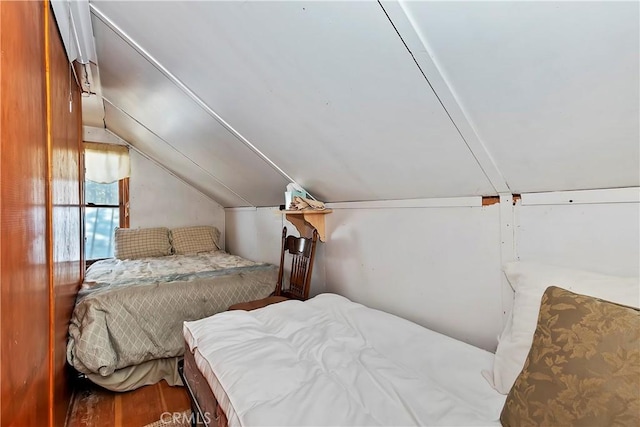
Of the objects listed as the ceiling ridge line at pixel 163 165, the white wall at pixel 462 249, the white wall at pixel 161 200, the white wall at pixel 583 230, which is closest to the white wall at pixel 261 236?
the white wall at pixel 462 249

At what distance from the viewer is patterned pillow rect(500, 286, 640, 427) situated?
0.58 m

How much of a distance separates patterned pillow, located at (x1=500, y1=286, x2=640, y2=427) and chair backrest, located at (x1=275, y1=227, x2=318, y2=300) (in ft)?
4.81

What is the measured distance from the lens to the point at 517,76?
2.72 ft

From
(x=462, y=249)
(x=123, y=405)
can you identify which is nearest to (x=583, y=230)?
(x=462, y=249)

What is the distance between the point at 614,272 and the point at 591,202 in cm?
23

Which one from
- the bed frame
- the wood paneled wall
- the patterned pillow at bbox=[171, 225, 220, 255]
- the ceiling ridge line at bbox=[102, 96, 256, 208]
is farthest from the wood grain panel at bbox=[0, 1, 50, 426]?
the patterned pillow at bbox=[171, 225, 220, 255]

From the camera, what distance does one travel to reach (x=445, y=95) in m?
0.98

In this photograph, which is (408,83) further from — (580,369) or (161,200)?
(161,200)

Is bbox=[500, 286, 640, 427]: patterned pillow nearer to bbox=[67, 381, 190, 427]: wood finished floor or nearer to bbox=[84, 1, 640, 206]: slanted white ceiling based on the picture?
bbox=[84, 1, 640, 206]: slanted white ceiling

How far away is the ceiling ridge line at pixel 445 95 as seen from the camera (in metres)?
0.84

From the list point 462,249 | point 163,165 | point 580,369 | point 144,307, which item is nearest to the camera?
point 580,369

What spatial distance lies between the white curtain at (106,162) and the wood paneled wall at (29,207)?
264 centimetres

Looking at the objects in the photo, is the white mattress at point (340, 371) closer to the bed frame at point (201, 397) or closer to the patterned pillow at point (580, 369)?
the bed frame at point (201, 397)

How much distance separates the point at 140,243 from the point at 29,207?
286 cm
